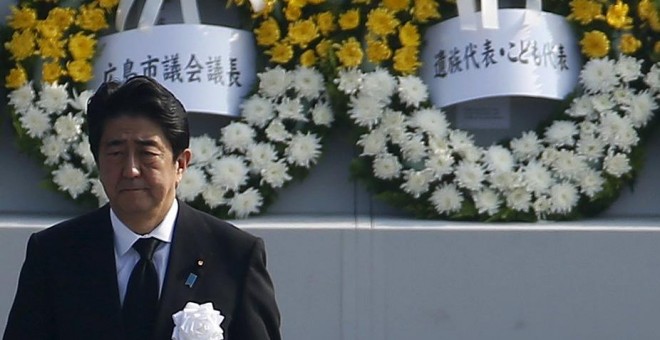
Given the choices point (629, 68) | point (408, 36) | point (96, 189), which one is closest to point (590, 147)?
point (629, 68)

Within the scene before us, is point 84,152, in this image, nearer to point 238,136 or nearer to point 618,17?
point 238,136

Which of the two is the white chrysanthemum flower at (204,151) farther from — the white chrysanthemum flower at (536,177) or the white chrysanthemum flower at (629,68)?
the white chrysanthemum flower at (629,68)

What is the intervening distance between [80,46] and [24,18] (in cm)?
26

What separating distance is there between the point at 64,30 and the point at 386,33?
1332 millimetres

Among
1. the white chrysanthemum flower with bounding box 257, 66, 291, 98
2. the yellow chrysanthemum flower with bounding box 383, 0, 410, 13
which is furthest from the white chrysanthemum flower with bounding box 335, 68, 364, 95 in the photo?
the yellow chrysanthemum flower with bounding box 383, 0, 410, 13

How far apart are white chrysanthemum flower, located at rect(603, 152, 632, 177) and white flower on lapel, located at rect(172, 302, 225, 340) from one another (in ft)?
9.43

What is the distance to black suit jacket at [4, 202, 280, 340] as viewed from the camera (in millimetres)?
2598

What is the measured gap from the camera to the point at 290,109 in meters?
5.15

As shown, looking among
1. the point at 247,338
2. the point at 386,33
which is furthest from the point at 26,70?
the point at 247,338

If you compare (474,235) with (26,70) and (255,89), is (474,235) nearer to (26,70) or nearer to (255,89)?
(255,89)

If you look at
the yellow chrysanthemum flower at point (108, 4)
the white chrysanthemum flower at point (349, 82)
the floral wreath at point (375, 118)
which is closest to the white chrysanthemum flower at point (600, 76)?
the floral wreath at point (375, 118)

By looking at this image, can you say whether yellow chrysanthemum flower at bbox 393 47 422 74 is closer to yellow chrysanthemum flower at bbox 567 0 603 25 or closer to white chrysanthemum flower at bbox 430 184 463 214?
white chrysanthemum flower at bbox 430 184 463 214

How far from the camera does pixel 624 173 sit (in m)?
5.11

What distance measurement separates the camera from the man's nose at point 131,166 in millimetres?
2572
